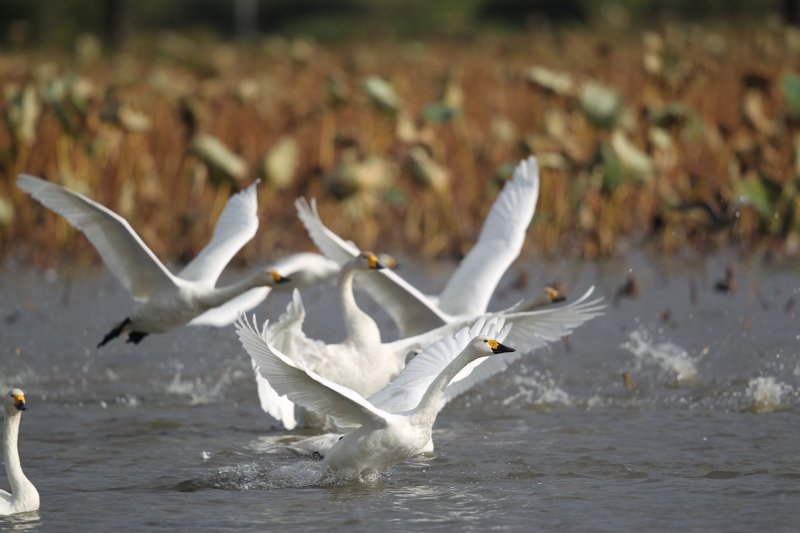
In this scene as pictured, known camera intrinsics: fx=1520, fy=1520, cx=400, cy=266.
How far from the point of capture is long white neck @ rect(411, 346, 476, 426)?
22.4ft

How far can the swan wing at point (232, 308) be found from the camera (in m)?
9.39

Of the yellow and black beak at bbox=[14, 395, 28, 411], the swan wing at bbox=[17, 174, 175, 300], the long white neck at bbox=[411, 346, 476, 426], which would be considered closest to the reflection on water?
the yellow and black beak at bbox=[14, 395, 28, 411]

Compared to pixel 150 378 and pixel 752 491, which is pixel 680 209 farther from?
pixel 752 491

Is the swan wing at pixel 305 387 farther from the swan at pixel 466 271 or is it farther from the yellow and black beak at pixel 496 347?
the swan at pixel 466 271

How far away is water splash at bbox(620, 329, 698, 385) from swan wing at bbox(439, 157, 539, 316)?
1.03 meters

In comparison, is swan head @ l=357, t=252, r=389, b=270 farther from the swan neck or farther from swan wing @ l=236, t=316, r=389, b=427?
the swan neck

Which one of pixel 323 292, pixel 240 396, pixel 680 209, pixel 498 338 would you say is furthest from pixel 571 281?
pixel 498 338

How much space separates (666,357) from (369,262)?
2.25 metres

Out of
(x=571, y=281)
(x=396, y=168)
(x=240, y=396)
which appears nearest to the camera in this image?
(x=240, y=396)

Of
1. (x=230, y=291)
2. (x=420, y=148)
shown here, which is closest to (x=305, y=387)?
(x=230, y=291)

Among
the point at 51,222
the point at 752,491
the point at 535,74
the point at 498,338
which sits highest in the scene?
the point at 535,74

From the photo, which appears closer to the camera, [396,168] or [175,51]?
[396,168]

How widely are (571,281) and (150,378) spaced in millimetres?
3978

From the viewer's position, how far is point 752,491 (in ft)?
21.7
